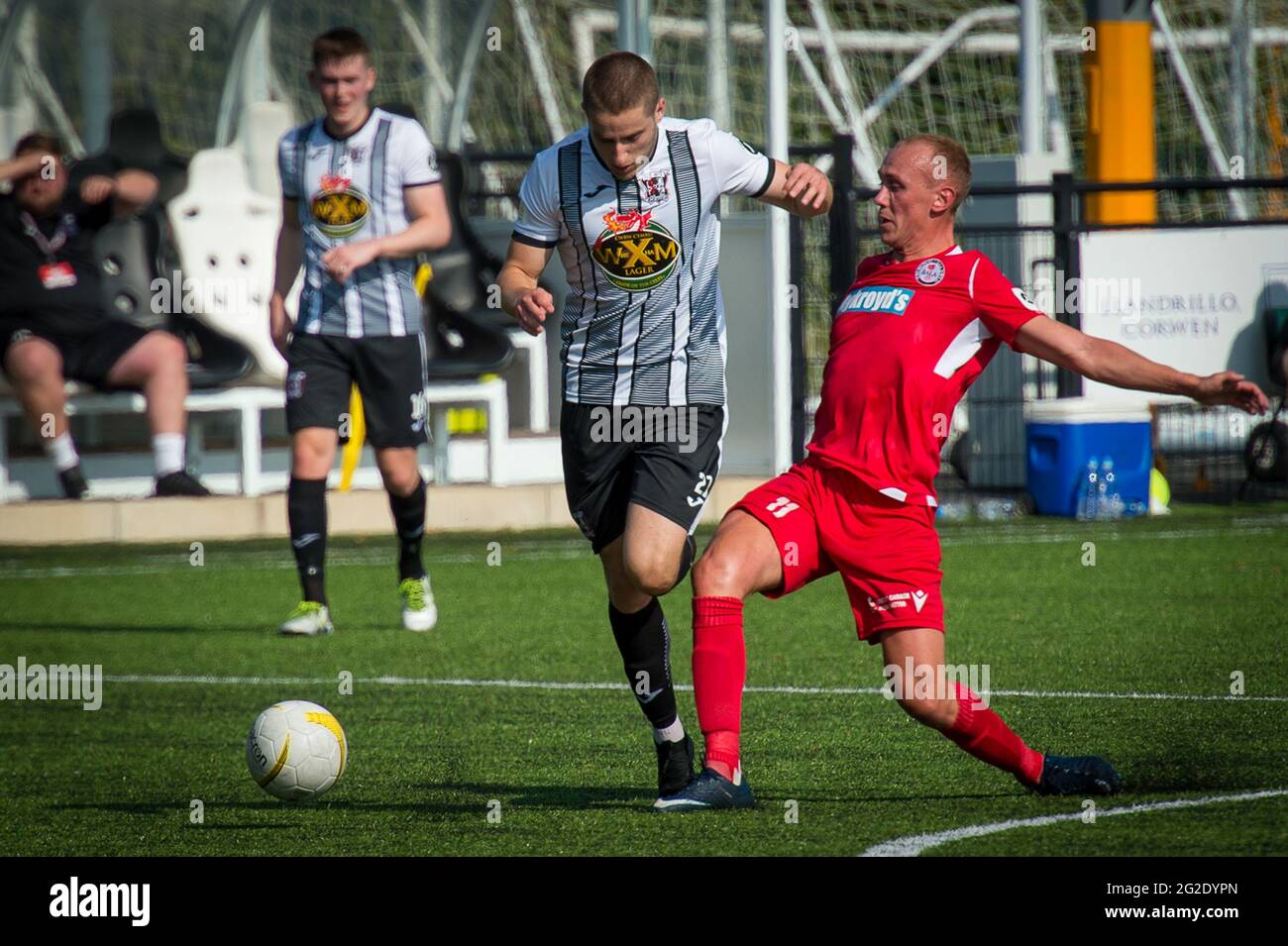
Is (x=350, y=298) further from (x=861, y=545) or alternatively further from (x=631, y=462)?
(x=861, y=545)

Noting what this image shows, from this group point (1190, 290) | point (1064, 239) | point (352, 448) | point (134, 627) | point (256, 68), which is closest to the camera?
point (134, 627)

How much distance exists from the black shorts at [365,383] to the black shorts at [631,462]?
3481mm

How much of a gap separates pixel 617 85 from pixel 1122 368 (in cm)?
152

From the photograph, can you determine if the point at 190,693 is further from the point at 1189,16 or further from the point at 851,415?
the point at 1189,16

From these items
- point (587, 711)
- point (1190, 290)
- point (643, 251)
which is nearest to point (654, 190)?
point (643, 251)

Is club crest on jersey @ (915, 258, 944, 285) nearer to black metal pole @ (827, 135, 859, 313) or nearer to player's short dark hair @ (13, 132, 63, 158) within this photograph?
black metal pole @ (827, 135, 859, 313)

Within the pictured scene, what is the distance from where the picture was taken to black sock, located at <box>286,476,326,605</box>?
29.1 feet

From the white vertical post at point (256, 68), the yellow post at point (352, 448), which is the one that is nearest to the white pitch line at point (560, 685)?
the yellow post at point (352, 448)

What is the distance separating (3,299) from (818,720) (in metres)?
8.17

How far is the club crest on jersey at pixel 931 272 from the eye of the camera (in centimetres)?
512

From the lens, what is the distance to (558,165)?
5.45 m

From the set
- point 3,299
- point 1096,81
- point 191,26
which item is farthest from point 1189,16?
point 3,299

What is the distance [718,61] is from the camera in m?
15.7

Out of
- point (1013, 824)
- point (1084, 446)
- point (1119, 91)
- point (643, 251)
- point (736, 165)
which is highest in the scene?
point (1119, 91)
